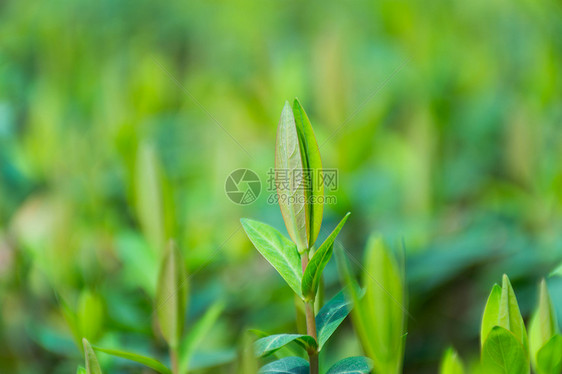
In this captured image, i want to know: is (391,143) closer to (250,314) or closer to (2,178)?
(250,314)

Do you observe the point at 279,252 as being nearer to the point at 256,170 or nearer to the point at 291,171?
the point at 291,171

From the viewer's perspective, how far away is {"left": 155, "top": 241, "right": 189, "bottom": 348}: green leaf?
0.32m

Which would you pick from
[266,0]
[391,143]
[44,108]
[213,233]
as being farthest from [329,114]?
[266,0]

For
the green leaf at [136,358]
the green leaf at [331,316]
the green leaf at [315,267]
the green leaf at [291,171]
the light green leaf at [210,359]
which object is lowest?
the light green leaf at [210,359]

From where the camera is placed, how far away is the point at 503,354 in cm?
26

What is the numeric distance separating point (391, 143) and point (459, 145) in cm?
10

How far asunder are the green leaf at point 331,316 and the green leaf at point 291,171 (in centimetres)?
4

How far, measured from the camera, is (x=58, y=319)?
19.4 inches

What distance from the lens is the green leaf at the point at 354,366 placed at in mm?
261

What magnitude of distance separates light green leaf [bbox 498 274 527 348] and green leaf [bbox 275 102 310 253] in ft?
0.32

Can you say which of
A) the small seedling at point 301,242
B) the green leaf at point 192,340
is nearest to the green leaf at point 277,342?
the small seedling at point 301,242

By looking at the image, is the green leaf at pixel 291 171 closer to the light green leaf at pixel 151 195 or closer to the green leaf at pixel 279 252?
the green leaf at pixel 279 252

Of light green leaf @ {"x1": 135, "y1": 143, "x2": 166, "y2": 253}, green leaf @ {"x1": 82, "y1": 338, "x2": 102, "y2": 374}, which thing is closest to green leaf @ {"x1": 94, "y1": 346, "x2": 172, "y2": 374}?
green leaf @ {"x1": 82, "y1": 338, "x2": 102, "y2": 374}

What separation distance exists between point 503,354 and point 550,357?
34 millimetres
